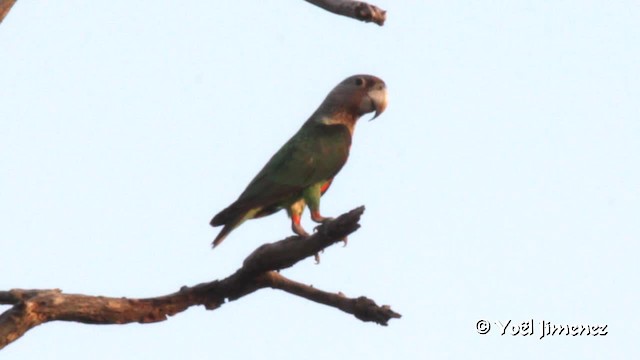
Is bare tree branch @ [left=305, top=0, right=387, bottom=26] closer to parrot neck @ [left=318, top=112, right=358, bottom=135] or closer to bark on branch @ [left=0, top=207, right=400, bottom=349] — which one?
bark on branch @ [left=0, top=207, right=400, bottom=349]

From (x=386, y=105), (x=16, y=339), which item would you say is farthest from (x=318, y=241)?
(x=386, y=105)

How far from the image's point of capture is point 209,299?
314 inches

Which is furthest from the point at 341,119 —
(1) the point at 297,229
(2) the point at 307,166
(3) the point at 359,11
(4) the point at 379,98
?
(3) the point at 359,11

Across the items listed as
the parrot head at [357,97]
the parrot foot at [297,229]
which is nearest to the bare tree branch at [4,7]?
the parrot foot at [297,229]

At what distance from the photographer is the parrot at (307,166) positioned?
9.02 meters

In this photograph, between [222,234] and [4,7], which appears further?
[222,234]

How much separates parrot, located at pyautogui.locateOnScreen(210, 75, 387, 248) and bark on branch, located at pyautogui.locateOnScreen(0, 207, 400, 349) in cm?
77

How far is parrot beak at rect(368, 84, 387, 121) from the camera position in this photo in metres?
10.4

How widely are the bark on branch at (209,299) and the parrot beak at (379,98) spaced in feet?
9.56

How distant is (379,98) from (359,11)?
3.51 meters

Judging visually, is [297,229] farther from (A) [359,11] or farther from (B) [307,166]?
(A) [359,11]

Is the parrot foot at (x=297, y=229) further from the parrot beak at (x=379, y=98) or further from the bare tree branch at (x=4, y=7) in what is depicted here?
the bare tree branch at (x=4, y=7)

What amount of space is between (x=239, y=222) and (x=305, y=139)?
4.39ft

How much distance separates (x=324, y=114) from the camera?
10.4 metres
